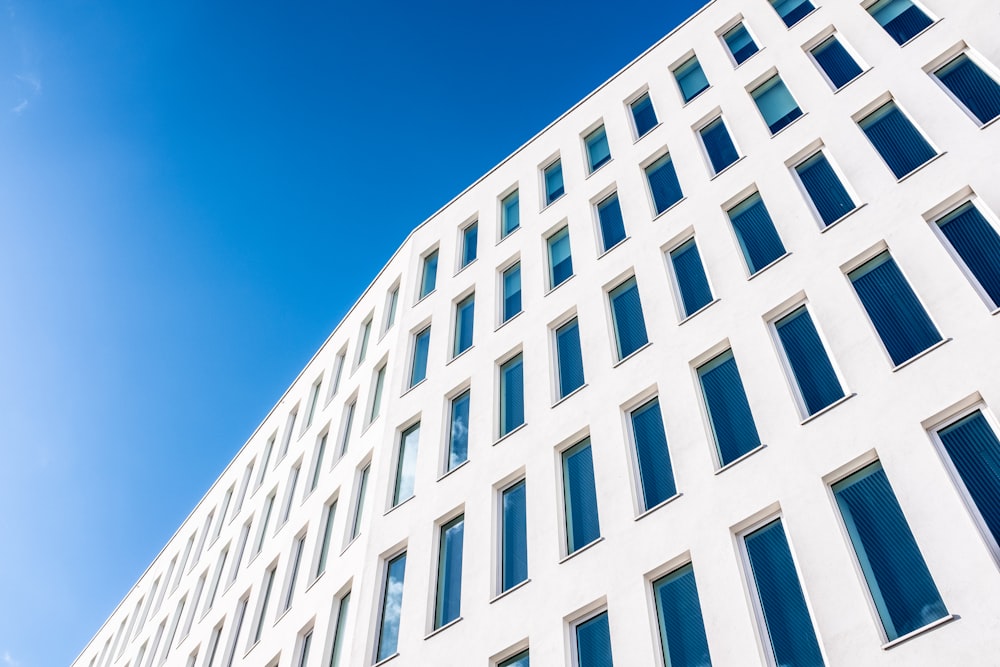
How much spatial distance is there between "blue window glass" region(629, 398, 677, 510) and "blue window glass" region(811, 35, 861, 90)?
33.0 feet

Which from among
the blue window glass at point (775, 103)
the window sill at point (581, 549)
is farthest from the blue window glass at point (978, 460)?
the blue window glass at point (775, 103)

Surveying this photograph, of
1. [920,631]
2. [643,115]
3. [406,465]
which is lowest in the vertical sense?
[920,631]

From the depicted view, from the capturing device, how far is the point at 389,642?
64.2 feet

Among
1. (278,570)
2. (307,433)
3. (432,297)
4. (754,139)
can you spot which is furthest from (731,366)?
(307,433)

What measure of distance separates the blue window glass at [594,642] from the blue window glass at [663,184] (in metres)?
11.5

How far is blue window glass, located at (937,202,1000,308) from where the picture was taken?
50.2 ft

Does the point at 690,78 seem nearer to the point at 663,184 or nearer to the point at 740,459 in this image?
the point at 663,184

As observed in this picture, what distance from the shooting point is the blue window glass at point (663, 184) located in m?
23.4

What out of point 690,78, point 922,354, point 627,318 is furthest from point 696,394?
point 690,78

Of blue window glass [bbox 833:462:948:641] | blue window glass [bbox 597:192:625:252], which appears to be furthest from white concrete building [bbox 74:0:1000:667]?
blue window glass [bbox 597:192:625:252]

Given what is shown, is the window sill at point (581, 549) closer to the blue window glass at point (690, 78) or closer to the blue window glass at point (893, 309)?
the blue window glass at point (893, 309)

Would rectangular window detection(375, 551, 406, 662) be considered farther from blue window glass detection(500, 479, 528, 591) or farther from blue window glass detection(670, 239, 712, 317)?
blue window glass detection(670, 239, 712, 317)

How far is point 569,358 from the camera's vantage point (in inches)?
862

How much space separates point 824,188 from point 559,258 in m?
8.02
